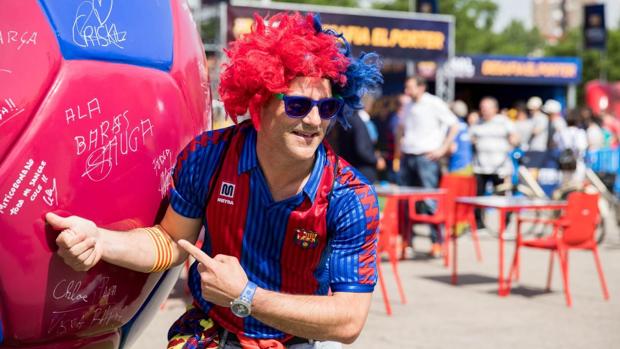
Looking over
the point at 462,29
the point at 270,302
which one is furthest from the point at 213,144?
the point at 462,29

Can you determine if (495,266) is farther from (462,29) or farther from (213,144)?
(462,29)

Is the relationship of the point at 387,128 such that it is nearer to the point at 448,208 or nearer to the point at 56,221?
the point at 448,208

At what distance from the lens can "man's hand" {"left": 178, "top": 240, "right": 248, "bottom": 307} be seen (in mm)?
2342

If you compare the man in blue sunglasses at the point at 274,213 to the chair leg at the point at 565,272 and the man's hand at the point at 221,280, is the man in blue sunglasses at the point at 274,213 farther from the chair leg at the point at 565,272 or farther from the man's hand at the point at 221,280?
the chair leg at the point at 565,272

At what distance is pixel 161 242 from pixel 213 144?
0.32 m

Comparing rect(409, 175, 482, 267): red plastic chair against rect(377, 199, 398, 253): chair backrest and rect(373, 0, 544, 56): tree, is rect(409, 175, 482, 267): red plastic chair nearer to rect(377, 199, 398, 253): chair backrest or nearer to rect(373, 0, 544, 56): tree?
rect(377, 199, 398, 253): chair backrest

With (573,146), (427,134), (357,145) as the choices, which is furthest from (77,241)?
(573,146)

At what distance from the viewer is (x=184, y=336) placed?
271 centimetres

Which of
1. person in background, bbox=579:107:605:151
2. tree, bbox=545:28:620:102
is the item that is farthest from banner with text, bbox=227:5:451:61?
tree, bbox=545:28:620:102

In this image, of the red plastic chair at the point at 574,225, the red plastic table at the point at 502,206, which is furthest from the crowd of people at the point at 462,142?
the red plastic chair at the point at 574,225

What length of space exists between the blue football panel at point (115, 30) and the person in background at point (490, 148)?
32.9 ft

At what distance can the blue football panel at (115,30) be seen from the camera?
239 cm

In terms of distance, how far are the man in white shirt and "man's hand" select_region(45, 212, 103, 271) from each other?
7814mm

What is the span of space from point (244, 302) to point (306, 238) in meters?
0.33
